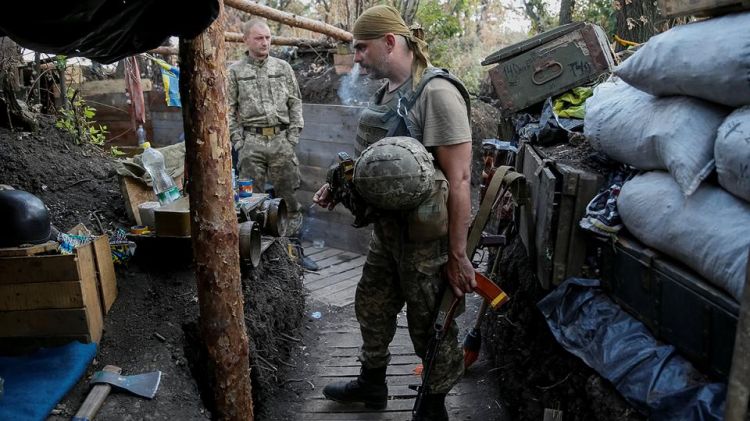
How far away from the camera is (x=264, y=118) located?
595 cm

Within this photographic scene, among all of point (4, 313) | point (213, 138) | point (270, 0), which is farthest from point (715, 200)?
point (270, 0)

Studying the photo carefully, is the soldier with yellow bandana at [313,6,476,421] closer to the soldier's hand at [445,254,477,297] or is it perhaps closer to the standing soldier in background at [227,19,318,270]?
the soldier's hand at [445,254,477,297]

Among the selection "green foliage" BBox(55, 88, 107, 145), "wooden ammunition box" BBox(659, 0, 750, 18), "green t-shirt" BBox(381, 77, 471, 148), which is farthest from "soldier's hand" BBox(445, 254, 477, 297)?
"green foliage" BBox(55, 88, 107, 145)

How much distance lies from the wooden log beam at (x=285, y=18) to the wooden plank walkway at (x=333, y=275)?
8.46 ft

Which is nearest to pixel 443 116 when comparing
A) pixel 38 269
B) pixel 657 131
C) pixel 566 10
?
pixel 657 131

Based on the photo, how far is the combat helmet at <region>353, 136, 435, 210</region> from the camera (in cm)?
272

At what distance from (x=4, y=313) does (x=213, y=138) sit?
1.33 metres

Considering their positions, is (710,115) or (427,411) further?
(427,411)

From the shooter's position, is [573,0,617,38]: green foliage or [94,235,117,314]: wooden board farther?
[573,0,617,38]: green foliage

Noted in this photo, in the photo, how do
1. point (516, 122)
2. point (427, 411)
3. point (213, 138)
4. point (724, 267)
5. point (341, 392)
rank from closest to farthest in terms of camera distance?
point (724, 267) → point (213, 138) → point (427, 411) → point (341, 392) → point (516, 122)

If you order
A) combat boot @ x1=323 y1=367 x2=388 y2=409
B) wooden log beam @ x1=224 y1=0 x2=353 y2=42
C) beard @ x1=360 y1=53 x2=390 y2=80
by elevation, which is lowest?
combat boot @ x1=323 y1=367 x2=388 y2=409

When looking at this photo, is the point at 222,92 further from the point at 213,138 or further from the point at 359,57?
the point at 359,57

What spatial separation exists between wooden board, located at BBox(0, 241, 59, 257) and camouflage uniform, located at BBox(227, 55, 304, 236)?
314cm

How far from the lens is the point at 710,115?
2.37 m
